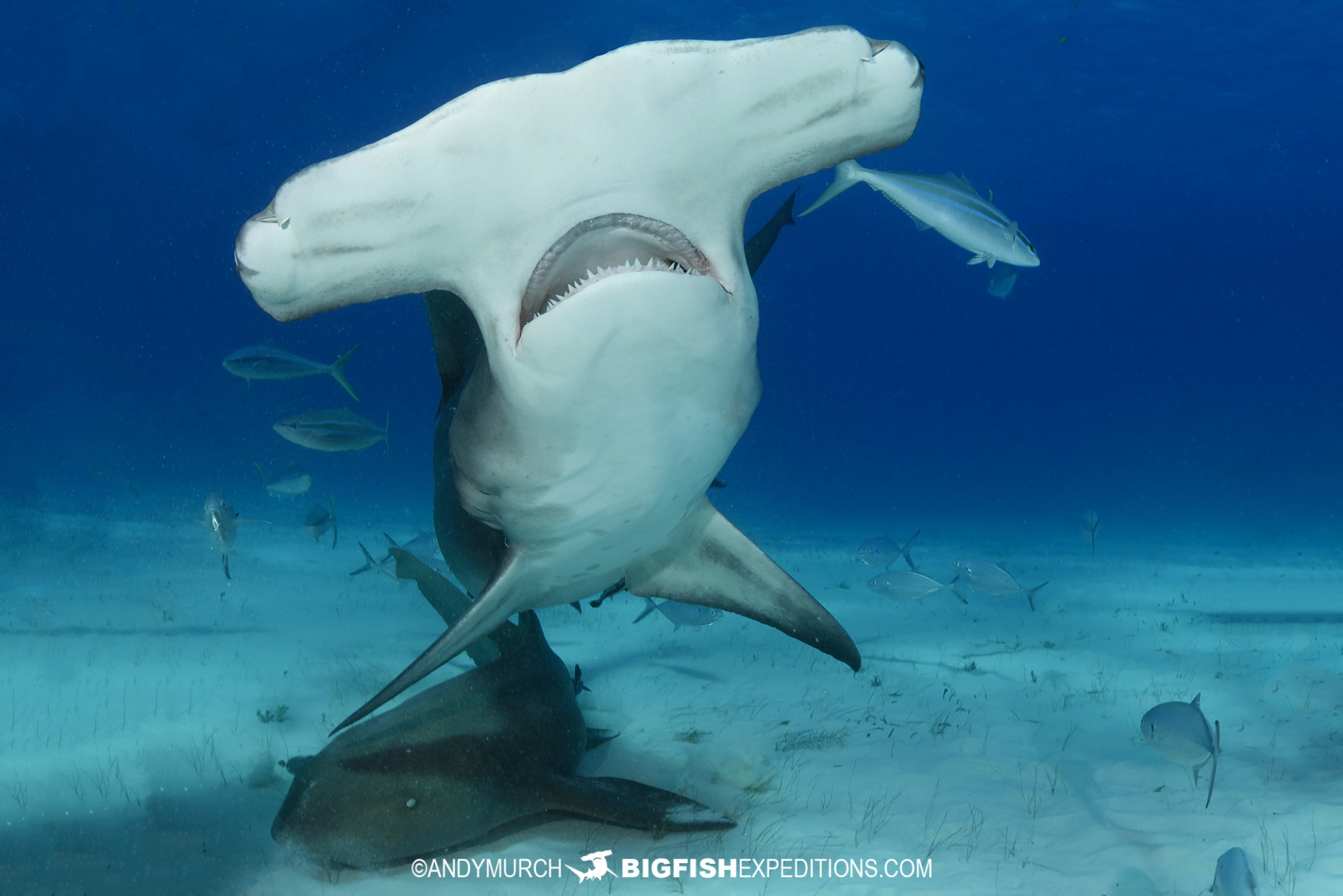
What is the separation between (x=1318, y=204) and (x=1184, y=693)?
187 feet

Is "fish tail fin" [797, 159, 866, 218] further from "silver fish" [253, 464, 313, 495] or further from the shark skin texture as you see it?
"silver fish" [253, 464, 313, 495]

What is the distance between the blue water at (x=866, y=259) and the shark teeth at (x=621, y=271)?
0.36m

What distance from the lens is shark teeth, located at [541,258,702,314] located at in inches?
74.4

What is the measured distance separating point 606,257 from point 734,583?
207cm

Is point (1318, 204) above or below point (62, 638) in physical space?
above

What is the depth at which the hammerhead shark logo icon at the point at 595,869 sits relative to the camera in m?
3.11

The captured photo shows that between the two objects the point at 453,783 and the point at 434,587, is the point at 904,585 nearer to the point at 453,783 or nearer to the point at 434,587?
the point at 434,587

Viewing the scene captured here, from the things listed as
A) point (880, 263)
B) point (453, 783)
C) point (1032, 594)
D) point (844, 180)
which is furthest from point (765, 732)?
point (880, 263)

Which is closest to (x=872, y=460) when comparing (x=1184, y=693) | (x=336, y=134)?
(x=336, y=134)

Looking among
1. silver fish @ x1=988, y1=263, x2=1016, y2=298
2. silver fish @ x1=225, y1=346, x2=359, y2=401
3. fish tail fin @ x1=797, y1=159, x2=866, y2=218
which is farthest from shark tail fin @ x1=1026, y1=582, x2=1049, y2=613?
silver fish @ x1=225, y1=346, x2=359, y2=401

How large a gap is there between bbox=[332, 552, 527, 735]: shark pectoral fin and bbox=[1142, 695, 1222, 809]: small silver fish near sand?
2.87 m

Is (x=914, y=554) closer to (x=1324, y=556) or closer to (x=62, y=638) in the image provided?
(x=1324, y=556)

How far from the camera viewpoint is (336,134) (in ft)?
117

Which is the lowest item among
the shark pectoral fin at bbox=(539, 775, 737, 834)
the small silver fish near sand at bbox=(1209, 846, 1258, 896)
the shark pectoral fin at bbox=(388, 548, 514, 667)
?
the shark pectoral fin at bbox=(539, 775, 737, 834)
